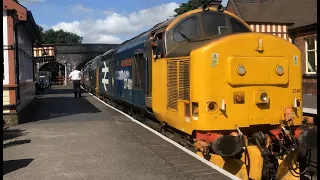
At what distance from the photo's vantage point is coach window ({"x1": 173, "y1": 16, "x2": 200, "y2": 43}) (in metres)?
7.18

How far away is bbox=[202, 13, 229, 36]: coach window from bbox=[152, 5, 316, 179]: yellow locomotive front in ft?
2.90

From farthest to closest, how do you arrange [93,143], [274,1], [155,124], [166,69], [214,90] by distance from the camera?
[274,1] → [155,124] → [93,143] → [166,69] → [214,90]

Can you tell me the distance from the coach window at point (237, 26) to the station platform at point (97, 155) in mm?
2585

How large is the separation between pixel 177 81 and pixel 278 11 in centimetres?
2021

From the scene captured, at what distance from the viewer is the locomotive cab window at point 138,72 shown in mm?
9213

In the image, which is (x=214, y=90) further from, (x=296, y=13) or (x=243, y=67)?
(x=296, y=13)

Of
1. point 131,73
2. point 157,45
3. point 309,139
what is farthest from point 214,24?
point 131,73

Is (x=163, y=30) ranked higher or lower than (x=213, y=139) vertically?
higher

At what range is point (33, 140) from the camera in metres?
8.15

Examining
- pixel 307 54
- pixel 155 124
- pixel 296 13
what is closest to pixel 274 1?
pixel 296 13

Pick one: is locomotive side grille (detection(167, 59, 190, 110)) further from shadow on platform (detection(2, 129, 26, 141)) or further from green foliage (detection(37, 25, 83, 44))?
green foliage (detection(37, 25, 83, 44))

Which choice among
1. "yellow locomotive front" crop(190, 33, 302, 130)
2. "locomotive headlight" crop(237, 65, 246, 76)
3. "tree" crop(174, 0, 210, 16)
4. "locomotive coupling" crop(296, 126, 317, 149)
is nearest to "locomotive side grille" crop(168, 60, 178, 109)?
"yellow locomotive front" crop(190, 33, 302, 130)

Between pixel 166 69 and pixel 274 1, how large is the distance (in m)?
22.2

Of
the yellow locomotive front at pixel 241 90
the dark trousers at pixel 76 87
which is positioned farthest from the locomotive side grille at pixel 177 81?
the dark trousers at pixel 76 87
